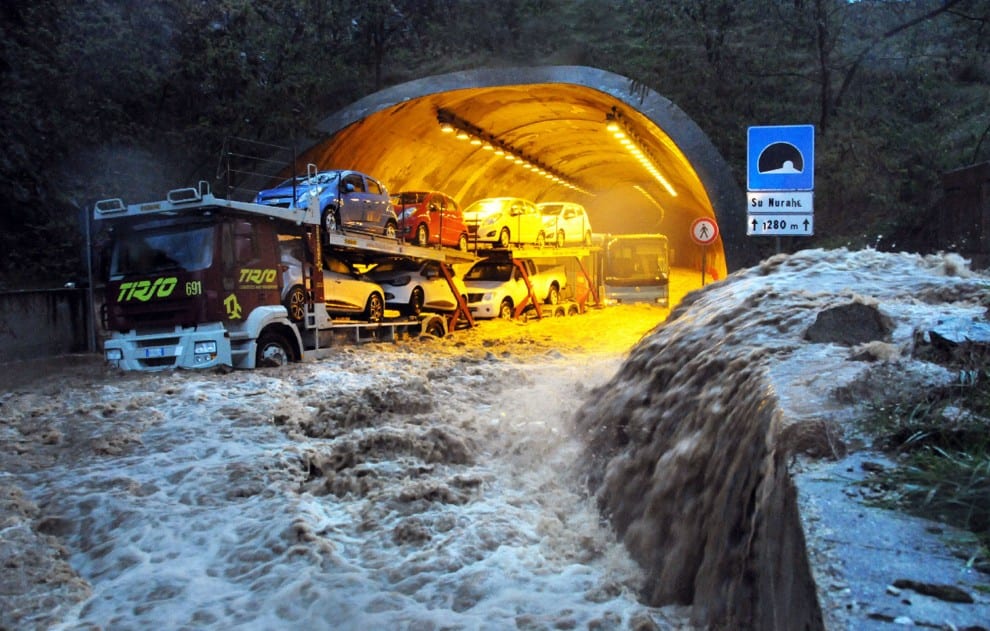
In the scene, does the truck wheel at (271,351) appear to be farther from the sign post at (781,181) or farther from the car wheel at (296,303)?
the sign post at (781,181)

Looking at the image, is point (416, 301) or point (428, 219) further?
point (428, 219)

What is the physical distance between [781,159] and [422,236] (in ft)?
32.1

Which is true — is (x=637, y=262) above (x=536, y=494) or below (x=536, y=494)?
above

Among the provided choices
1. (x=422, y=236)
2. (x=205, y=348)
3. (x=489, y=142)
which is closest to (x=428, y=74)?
(x=489, y=142)

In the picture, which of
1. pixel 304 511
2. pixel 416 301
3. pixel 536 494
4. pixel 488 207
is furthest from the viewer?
pixel 488 207

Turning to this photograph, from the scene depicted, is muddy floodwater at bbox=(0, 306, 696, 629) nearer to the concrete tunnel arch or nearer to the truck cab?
the truck cab

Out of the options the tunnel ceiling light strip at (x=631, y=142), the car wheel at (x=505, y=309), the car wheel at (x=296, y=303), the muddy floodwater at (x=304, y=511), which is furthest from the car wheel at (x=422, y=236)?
the muddy floodwater at (x=304, y=511)

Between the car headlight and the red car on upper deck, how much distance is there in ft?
21.1

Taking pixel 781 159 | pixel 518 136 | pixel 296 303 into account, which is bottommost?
pixel 296 303

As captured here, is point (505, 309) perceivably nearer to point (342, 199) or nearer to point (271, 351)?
point (342, 199)

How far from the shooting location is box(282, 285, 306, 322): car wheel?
1307cm

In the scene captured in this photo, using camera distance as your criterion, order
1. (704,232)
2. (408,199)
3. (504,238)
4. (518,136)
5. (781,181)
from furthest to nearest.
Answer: (518,136), (504,238), (408,199), (704,232), (781,181)

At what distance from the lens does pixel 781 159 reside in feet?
32.3

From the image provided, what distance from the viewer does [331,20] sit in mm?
23797
